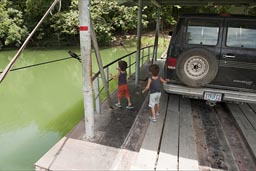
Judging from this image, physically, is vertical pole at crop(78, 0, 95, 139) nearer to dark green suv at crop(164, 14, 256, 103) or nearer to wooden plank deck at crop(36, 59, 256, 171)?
wooden plank deck at crop(36, 59, 256, 171)

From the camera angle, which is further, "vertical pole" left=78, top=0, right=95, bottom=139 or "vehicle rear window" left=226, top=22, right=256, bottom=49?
"vehicle rear window" left=226, top=22, right=256, bottom=49

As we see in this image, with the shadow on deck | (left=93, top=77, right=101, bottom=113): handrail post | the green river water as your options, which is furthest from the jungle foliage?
the shadow on deck

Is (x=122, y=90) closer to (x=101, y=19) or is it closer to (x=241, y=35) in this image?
(x=241, y=35)

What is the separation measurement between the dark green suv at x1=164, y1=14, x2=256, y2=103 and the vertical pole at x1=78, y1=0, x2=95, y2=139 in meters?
1.47

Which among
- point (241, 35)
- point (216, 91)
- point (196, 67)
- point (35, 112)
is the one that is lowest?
point (35, 112)

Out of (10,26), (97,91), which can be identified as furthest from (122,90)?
(10,26)

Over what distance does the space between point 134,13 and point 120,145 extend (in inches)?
657

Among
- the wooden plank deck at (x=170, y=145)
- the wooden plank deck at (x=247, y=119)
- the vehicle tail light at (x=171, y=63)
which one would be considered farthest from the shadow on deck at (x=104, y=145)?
the wooden plank deck at (x=247, y=119)

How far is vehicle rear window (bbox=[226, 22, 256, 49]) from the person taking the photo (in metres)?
3.37

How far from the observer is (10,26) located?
1620 cm

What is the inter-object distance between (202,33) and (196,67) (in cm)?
60

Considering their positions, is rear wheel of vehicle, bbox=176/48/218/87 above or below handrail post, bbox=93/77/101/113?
above

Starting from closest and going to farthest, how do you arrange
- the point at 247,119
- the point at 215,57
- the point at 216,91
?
the point at 215,57
the point at 216,91
the point at 247,119

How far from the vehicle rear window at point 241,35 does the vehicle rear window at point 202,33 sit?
0.67 feet
